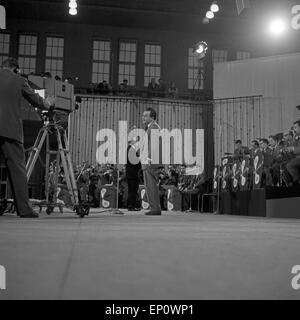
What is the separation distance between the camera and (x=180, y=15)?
15.2m

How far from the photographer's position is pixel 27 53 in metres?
15.5

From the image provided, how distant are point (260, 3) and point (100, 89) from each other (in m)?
5.40

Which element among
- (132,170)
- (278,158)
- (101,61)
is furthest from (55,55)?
(278,158)

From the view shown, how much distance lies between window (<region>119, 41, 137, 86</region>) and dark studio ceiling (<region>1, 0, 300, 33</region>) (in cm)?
77

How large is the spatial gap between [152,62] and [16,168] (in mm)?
13093

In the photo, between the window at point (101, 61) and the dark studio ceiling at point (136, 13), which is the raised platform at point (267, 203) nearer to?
the dark studio ceiling at point (136, 13)

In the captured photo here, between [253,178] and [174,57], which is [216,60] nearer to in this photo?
[174,57]

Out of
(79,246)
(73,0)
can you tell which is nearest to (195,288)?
(79,246)

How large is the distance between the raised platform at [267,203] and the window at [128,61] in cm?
863

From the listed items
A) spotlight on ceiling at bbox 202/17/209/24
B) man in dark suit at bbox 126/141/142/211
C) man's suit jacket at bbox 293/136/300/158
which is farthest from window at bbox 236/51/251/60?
man's suit jacket at bbox 293/136/300/158

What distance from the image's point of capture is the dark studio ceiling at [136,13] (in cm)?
1471

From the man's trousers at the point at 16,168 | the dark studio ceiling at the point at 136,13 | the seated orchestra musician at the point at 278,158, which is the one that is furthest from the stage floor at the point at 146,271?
the dark studio ceiling at the point at 136,13

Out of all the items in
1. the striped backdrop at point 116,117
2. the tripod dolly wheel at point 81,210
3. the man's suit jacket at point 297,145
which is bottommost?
the tripod dolly wheel at point 81,210

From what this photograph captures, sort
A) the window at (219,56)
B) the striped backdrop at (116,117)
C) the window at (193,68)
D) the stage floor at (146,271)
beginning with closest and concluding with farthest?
the stage floor at (146,271) < the striped backdrop at (116,117) < the window at (193,68) < the window at (219,56)
